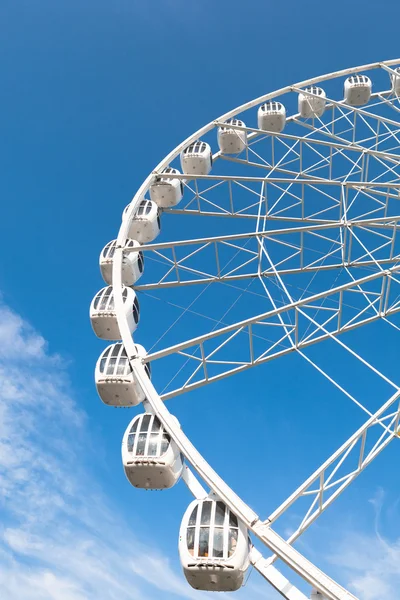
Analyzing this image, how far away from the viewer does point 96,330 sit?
48.8 ft

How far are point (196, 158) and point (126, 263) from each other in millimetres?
7607

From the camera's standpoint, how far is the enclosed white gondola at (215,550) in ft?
28.6

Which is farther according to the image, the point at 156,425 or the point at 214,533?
the point at 156,425

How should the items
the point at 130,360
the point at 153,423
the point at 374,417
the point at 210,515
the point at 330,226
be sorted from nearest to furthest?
the point at 210,515 → the point at 374,417 → the point at 153,423 → the point at 130,360 → the point at 330,226

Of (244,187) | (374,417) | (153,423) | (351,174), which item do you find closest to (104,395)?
(153,423)

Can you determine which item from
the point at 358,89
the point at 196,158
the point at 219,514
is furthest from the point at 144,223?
the point at 358,89

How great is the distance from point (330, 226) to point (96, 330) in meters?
7.80

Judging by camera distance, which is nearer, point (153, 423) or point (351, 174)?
point (153, 423)

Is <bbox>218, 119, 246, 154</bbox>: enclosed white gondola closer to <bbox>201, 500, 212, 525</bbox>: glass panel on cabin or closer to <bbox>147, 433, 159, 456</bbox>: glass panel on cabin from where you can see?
<bbox>147, 433, 159, 456</bbox>: glass panel on cabin

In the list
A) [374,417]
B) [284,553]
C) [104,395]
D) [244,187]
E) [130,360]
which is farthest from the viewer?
[244,187]

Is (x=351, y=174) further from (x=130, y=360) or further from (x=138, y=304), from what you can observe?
(x=130, y=360)

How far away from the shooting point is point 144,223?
17.8m

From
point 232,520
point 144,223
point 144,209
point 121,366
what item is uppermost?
point 144,209

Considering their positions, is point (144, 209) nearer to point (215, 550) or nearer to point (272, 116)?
point (272, 116)
